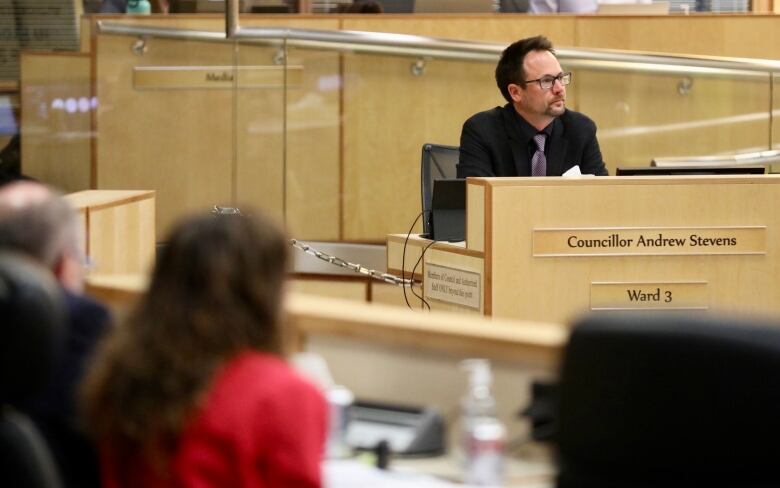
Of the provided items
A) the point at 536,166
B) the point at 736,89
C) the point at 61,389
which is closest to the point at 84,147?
the point at 536,166

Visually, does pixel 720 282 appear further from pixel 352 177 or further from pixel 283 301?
pixel 352 177

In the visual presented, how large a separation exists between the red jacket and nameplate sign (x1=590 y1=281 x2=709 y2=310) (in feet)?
8.50

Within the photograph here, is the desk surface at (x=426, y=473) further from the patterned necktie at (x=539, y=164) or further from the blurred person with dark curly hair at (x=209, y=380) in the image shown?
the patterned necktie at (x=539, y=164)

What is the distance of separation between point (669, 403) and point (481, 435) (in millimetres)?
636

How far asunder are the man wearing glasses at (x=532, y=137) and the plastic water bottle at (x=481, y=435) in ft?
10.4

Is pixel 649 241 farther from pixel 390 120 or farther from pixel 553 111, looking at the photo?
pixel 390 120

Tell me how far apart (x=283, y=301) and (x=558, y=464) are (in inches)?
19.9

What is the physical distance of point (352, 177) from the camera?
7.38 meters

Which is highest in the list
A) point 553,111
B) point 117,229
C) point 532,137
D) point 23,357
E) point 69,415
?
point 553,111

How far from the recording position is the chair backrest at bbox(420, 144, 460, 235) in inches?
228

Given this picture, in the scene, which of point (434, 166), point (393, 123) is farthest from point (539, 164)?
point (393, 123)

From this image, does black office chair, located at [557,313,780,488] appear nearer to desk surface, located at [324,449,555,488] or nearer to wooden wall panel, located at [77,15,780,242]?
desk surface, located at [324,449,555,488]

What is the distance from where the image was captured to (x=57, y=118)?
764cm

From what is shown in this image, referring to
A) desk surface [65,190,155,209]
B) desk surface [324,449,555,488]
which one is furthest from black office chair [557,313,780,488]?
desk surface [65,190,155,209]
